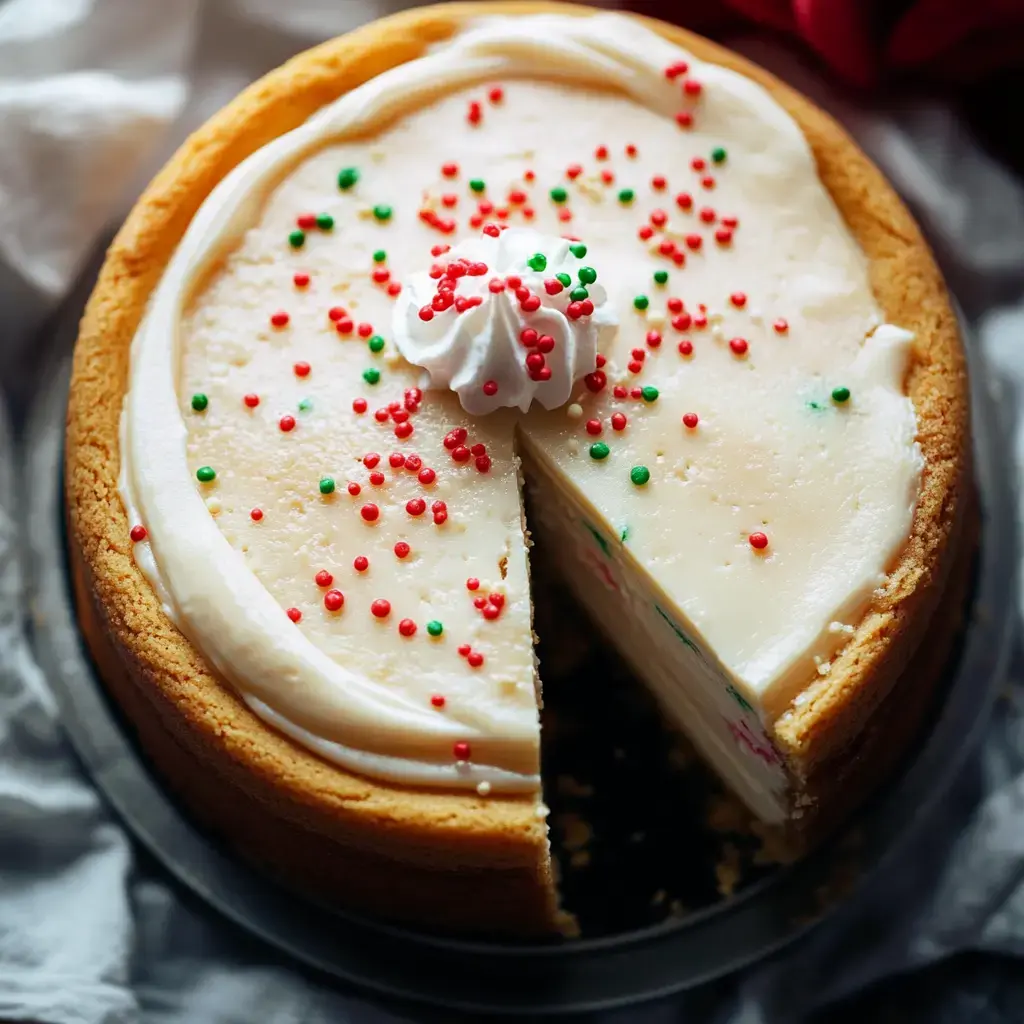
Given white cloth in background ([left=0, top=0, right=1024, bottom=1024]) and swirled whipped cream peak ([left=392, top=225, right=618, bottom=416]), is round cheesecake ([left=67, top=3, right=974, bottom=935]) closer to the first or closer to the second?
swirled whipped cream peak ([left=392, top=225, right=618, bottom=416])

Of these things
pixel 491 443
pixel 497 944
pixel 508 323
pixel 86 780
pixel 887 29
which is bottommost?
pixel 86 780

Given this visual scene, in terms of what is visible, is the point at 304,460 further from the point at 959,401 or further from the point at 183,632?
the point at 959,401

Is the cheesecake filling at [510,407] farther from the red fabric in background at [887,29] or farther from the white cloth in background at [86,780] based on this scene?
the red fabric in background at [887,29]

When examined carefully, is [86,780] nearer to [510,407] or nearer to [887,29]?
[510,407]

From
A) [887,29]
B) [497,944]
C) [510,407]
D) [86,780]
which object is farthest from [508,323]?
[887,29]

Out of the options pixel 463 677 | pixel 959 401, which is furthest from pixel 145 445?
pixel 959 401

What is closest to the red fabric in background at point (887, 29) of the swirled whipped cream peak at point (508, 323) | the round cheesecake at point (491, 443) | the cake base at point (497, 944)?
the round cheesecake at point (491, 443)
